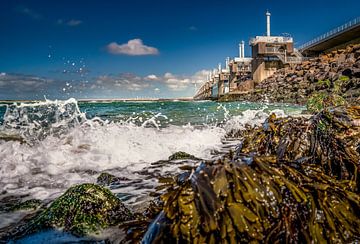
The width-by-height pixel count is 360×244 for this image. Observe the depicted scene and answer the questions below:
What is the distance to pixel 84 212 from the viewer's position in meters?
2.93

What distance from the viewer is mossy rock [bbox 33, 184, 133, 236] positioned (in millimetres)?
2836

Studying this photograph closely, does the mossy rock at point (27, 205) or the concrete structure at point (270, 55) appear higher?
the concrete structure at point (270, 55)

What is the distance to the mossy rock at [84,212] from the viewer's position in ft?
9.30

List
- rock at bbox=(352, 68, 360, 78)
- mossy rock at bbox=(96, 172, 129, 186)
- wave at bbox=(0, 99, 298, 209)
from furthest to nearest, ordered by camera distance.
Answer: rock at bbox=(352, 68, 360, 78)
wave at bbox=(0, 99, 298, 209)
mossy rock at bbox=(96, 172, 129, 186)

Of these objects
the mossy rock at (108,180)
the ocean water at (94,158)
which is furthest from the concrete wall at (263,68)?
the mossy rock at (108,180)

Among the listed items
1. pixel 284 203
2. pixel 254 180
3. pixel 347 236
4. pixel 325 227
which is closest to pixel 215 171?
pixel 254 180

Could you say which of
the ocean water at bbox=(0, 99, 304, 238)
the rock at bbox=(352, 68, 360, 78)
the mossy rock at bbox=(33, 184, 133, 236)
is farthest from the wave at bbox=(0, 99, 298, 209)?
the rock at bbox=(352, 68, 360, 78)

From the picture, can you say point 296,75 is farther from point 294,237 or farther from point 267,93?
point 294,237

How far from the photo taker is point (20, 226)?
3.08 metres

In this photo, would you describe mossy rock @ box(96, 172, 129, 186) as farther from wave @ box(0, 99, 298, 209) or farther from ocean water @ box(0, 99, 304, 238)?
wave @ box(0, 99, 298, 209)

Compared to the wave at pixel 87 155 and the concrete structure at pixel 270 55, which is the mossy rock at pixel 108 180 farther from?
the concrete structure at pixel 270 55

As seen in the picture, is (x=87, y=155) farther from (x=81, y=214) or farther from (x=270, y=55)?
(x=270, y=55)

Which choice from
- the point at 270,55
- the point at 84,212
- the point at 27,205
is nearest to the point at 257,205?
the point at 84,212

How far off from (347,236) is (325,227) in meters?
0.15
